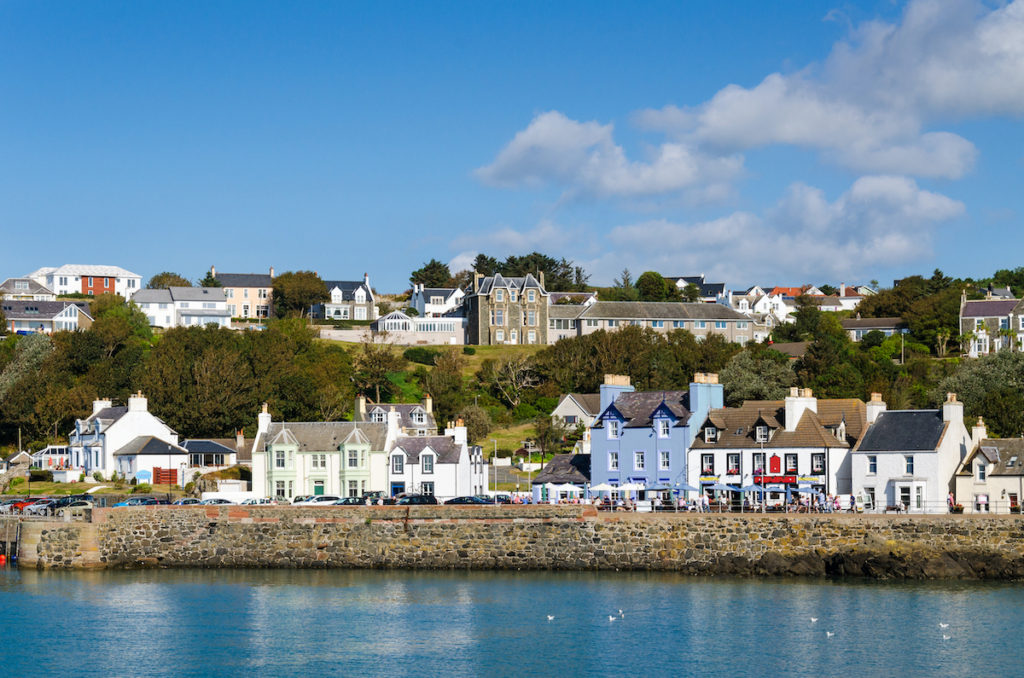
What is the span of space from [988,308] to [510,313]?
44732 millimetres

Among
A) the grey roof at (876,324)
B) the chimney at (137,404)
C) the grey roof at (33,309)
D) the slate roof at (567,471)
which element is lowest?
the slate roof at (567,471)

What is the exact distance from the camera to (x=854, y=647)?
40500 mm

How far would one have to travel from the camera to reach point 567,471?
69.4m

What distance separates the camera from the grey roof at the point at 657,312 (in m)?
133

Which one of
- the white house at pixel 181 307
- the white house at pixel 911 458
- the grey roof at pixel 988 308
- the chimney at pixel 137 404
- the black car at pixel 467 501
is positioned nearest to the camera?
the white house at pixel 911 458

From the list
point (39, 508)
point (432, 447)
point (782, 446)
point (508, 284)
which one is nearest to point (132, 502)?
point (39, 508)

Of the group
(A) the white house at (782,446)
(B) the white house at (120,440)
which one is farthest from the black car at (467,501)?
(B) the white house at (120,440)

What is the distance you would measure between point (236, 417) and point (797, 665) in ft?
188

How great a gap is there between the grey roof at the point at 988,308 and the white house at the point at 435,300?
181 feet

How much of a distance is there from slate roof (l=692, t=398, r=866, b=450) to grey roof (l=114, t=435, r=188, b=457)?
32.9 m

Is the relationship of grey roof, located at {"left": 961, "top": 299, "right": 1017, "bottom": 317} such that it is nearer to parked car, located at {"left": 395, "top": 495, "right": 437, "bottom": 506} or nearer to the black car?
the black car

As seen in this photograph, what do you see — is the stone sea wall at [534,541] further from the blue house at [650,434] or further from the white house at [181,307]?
the white house at [181,307]

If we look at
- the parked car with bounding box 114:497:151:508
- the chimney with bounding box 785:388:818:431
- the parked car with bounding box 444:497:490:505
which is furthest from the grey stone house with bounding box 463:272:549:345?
the parked car with bounding box 444:497:490:505

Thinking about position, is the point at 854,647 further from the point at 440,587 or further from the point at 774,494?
the point at 774,494
